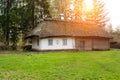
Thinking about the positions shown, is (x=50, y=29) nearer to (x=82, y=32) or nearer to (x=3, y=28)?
(x=82, y=32)

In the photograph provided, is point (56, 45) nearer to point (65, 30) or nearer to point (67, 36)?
point (67, 36)

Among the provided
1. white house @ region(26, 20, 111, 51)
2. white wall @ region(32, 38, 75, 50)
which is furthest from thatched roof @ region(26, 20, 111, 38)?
white wall @ region(32, 38, 75, 50)

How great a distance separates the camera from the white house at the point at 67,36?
124 ft

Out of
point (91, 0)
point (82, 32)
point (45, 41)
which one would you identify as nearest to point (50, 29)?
point (45, 41)

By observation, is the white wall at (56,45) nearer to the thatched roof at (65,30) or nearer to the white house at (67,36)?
the white house at (67,36)

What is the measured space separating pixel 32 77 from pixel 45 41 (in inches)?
948

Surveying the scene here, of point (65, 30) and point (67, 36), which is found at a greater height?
point (65, 30)

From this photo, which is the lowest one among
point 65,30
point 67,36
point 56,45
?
point 56,45

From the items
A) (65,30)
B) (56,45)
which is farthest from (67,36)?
(56,45)

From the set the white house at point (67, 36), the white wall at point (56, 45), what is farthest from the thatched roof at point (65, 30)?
the white wall at point (56, 45)

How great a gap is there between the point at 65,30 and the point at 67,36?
126 centimetres

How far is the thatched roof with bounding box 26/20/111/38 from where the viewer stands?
38062mm

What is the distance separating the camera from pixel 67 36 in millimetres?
38875

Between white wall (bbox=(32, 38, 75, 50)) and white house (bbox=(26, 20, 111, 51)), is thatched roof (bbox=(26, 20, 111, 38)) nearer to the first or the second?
white house (bbox=(26, 20, 111, 51))
